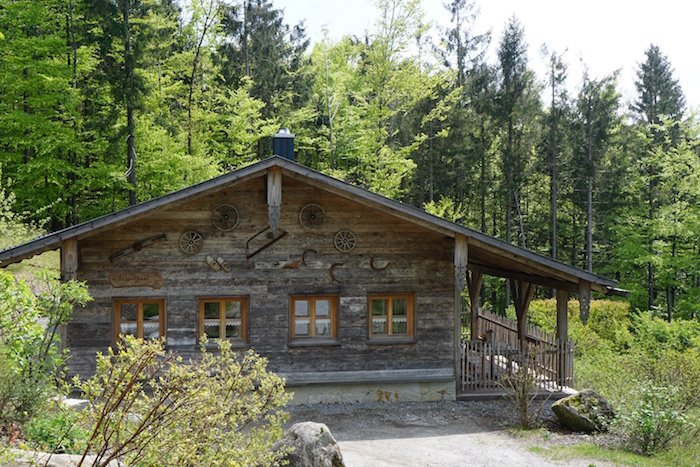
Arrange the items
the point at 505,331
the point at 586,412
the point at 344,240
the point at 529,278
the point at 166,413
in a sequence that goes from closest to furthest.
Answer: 1. the point at 166,413
2. the point at 586,412
3. the point at 344,240
4. the point at 529,278
5. the point at 505,331

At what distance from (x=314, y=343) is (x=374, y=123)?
15.3 meters

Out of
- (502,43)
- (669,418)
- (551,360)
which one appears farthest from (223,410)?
(502,43)

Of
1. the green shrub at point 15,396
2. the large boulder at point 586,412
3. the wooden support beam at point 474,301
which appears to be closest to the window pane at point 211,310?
the green shrub at point 15,396

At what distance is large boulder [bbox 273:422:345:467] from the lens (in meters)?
8.31

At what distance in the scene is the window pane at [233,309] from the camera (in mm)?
13352

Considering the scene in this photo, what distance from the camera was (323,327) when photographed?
13.7 m

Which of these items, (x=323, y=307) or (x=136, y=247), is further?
(x=323, y=307)

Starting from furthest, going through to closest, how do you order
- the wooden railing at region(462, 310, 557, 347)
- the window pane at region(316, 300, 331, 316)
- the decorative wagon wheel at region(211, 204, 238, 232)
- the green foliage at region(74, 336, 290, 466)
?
the wooden railing at region(462, 310, 557, 347), the window pane at region(316, 300, 331, 316), the decorative wagon wheel at region(211, 204, 238, 232), the green foliage at region(74, 336, 290, 466)

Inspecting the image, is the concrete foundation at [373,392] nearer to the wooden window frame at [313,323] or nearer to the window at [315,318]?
the wooden window frame at [313,323]

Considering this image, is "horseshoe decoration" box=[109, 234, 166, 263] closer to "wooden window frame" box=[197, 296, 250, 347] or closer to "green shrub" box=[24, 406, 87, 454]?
"wooden window frame" box=[197, 296, 250, 347]

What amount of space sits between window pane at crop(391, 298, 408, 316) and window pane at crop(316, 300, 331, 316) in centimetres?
155

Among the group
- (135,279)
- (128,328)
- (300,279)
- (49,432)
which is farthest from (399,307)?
(49,432)

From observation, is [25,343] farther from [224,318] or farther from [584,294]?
[584,294]

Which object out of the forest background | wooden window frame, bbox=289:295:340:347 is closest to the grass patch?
wooden window frame, bbox=289:295:340:347
